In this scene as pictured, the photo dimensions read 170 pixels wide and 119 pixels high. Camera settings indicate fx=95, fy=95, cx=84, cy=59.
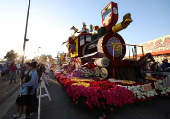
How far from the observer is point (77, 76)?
709cm

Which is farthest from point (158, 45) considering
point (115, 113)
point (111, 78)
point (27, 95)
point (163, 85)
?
point (27, 95)

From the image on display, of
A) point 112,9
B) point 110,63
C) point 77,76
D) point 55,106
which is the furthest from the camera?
point 77,76

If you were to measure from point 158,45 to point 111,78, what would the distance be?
2753 cm

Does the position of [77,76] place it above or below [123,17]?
below

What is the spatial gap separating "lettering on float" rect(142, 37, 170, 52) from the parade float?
→ 23.6 metres

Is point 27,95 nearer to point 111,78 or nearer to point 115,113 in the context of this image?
point 115,113

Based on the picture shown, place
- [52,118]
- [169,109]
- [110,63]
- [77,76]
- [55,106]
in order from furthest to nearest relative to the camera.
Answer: [77,76] → [110,63] → [55,106] → [169,109] → [52,118]

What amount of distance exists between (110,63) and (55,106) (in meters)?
3.65

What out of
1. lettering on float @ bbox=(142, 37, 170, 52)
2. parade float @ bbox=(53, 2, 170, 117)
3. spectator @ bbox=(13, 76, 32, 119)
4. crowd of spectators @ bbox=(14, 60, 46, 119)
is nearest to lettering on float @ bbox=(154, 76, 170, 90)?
parade float @ bbox=(53, 2, 170, 117)

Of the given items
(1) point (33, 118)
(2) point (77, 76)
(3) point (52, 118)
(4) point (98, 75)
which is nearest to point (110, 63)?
(4) point (98, 75)

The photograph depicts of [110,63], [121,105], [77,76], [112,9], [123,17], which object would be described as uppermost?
[112,9]

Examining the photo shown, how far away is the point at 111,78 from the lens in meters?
5.59

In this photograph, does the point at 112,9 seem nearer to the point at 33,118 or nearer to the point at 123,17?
the point at 123,17

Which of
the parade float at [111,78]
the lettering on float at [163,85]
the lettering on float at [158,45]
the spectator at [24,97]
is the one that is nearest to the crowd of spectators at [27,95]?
the spectator at [24,97]
